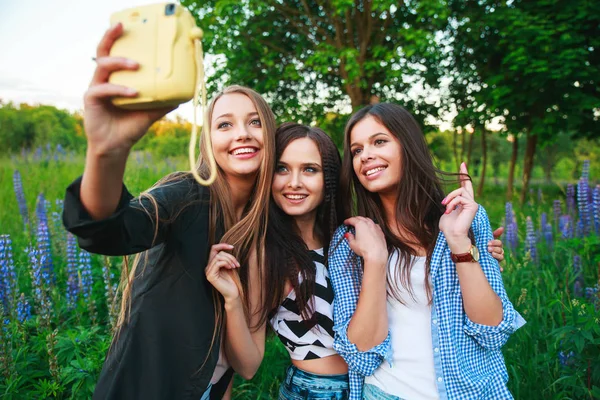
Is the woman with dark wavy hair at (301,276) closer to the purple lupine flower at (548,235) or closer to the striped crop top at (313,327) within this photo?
the striped crop top at (313,327)

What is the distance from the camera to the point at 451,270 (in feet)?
5.79

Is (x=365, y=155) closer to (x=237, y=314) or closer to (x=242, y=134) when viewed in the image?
(x=242, y=134)

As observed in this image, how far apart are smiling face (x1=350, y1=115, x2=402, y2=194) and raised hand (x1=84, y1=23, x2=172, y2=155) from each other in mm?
1166

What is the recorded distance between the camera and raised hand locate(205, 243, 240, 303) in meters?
1.55

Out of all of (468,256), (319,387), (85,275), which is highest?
(468,256)

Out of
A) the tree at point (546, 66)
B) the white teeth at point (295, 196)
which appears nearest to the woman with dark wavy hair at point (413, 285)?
the white teeth at point (295, 196)

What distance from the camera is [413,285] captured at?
184cm

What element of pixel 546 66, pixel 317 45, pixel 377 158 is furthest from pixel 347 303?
pixel 317 45

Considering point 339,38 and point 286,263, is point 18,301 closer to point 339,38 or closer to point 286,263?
point 286,263

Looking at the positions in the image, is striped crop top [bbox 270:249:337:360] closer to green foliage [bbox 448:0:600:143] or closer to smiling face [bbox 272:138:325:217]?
smiling face [bbox 272:138:325:217]

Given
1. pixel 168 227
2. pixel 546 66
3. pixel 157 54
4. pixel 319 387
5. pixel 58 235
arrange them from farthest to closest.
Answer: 1. pixel 546 66
2. pixel 58 235
3. pixel 319 387
4. pixel 168 227
5. pixel 157 54

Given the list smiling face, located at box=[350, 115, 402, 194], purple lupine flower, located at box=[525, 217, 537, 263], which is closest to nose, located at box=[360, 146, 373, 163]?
smiling face, located at box=[350, 115, 402, 194]

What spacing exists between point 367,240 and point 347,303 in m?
0.29

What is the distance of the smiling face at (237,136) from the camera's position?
5.85ft
